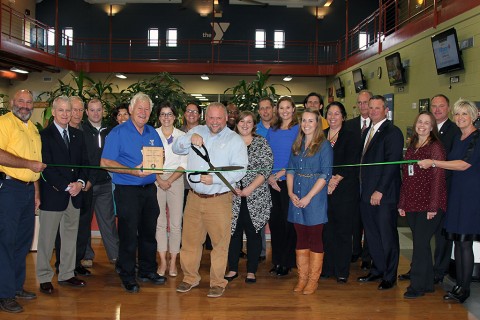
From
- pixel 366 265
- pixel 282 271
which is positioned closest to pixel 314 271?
pixel 282 271

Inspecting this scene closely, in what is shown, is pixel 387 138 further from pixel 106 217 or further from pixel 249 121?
pixel 106 217

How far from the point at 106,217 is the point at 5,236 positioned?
143cm

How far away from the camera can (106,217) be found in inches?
204

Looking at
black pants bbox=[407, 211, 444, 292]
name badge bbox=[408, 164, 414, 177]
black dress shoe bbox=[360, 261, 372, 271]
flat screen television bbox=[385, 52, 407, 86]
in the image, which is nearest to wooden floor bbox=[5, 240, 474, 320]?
black pants bbox=[407, 211, 444, 292]

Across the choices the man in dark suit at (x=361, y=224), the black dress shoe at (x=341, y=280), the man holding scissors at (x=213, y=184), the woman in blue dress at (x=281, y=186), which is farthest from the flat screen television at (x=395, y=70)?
the man holding scissors at (x=213, y=184)

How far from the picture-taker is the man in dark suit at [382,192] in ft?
14.7

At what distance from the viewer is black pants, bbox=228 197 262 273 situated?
15.3 feet

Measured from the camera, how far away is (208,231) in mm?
4309

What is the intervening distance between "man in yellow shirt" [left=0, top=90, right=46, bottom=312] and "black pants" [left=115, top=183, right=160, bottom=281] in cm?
71

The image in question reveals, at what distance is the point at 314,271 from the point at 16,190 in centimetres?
252

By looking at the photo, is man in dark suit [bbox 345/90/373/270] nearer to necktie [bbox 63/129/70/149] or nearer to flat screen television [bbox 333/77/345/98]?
necktie [bbox 63/129/70/149]

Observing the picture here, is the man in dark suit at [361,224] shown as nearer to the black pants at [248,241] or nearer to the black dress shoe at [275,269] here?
the black dress shoe at [275,269]

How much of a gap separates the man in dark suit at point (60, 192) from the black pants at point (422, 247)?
2.89 metres

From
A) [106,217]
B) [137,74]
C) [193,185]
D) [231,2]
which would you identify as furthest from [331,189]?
[231,2]
